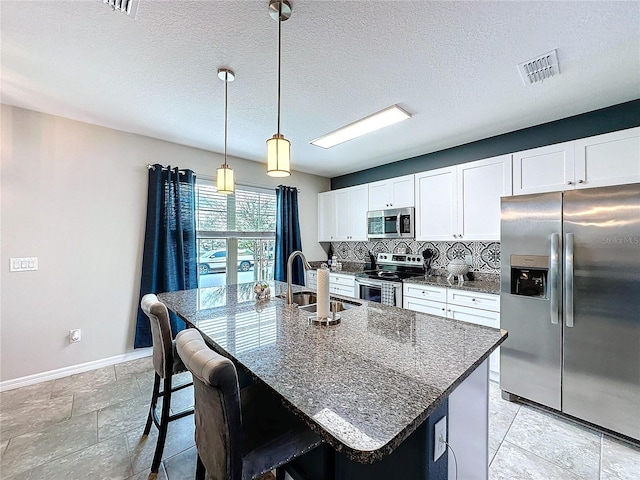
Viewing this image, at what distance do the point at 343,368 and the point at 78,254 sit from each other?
325cm

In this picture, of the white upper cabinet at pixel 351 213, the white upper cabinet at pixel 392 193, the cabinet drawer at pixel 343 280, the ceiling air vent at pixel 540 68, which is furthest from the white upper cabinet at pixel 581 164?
the cabinet drawer at pixel 343 280

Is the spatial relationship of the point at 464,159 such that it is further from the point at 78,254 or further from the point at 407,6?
the point at 78,254

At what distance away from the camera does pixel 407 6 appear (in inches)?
56.8

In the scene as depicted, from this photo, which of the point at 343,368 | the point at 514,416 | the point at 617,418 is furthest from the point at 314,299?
the point at 617,418

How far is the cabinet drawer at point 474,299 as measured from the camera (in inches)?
102

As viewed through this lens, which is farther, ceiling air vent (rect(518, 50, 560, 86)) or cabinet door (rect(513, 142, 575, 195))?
cabinet door (rect(513, 142, 575, 195))

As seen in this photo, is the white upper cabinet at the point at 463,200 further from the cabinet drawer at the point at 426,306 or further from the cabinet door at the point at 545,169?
the cabinet drawer at the point at 426,306

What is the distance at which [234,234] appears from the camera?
4062 millimetres

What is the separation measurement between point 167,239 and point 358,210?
2694 mm

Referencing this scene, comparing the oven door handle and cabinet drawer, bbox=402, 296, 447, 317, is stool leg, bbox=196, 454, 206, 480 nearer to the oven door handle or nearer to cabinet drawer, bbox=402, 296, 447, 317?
cabinet drawer, bbox=402, 296, 447, 317

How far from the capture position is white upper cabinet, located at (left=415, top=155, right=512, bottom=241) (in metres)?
2.87

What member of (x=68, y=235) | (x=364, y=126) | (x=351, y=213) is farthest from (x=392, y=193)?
(x=68, y=235)

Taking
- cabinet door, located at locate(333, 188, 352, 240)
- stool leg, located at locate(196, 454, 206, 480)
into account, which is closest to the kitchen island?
stool leg, located at locate(196, 454, 206, 480)

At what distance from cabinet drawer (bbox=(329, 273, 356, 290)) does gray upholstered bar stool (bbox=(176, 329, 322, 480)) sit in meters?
2.79
